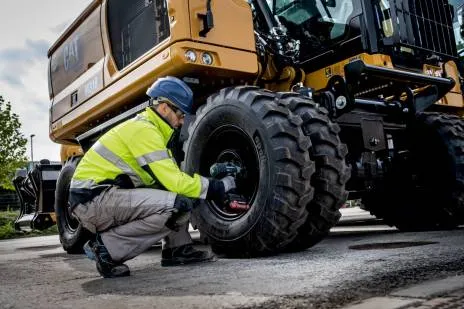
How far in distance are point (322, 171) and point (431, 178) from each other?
7.09ft

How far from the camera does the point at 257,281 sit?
254 centimetres

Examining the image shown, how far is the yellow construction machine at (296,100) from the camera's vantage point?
142 inches

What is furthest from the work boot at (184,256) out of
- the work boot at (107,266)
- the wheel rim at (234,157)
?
the work boot at (107,266)

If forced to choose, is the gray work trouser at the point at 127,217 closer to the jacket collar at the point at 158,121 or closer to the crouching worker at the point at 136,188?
Answer: the crouching worker at the point at 136,188

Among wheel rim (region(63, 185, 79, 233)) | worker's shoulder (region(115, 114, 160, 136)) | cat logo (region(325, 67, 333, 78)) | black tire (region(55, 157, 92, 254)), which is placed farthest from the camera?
Result: wheel rim (region(63, 185, 79, 233))

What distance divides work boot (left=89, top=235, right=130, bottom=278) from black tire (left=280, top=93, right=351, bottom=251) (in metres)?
1.24

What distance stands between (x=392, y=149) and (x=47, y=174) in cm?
487

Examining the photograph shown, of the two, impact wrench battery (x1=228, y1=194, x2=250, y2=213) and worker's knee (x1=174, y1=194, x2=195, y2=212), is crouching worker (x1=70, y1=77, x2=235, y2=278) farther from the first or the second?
impact wrench battery (x1=228, y1=194, x2=250, y2=213)

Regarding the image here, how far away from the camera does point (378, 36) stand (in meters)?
4.30

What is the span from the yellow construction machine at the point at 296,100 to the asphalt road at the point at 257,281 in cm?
47

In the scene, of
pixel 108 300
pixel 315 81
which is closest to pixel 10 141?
pixel 315 81

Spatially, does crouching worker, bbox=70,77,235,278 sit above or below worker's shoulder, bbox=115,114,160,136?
below

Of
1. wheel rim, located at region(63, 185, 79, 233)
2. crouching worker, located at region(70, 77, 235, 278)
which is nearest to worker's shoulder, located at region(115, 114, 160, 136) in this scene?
crouching worker, located at region(70, 77, 235, 278)

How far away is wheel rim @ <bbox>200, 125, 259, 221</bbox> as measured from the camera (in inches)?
152
